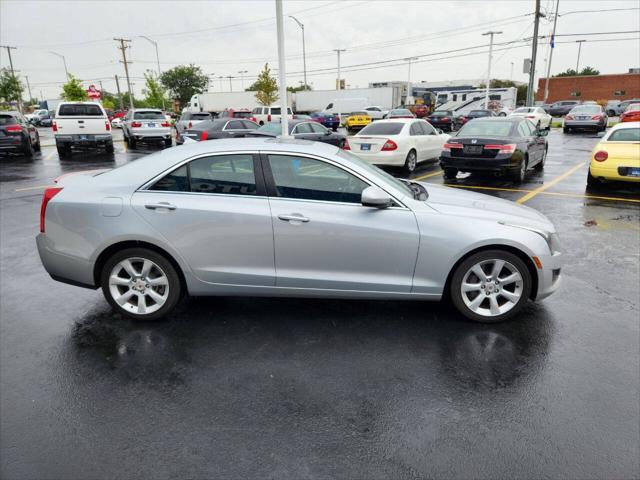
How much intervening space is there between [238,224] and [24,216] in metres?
6.47

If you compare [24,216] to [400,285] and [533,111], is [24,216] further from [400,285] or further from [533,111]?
[533,111]

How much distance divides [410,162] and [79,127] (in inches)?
510

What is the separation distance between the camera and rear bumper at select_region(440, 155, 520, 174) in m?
10.6

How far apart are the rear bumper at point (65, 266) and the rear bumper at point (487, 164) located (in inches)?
356

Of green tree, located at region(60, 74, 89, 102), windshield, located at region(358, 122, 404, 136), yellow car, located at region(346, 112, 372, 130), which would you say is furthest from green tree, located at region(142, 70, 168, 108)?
windshield, located at region(358, 122, 404, 136)

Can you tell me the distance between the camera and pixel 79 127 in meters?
17.9

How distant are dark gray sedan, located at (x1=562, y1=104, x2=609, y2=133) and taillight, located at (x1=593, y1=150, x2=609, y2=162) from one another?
2123cm

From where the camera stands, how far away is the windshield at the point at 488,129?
11.2 metres

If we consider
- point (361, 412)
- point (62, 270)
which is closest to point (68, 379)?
point (62, 270)

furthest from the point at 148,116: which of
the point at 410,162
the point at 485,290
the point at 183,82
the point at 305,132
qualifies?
the point at 183,82

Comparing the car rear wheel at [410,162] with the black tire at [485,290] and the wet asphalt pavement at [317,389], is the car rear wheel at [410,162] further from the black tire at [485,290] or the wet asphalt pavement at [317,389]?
the black tire at [485,290]

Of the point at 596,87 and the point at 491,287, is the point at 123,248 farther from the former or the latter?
the point at 596,87

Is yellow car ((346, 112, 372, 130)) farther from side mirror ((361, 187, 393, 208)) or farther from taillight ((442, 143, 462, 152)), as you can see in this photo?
side mirror ((361, 187, 393, 208))

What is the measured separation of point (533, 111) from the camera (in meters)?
30.2
